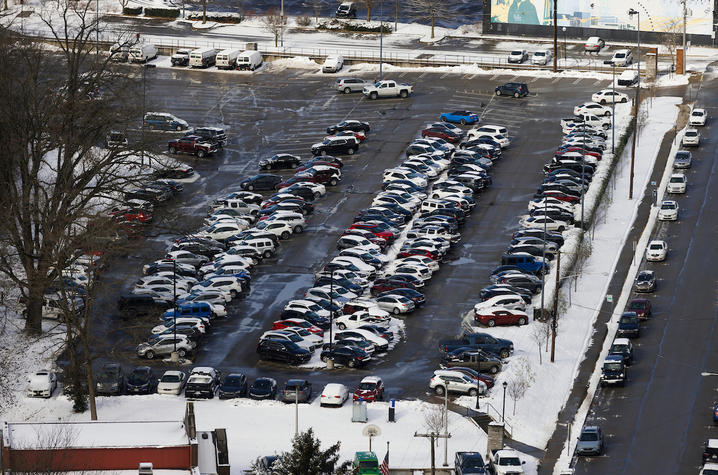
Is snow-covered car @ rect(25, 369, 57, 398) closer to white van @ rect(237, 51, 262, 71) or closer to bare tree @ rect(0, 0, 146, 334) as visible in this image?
bare tree @ rect(0, 0, 146, 334)

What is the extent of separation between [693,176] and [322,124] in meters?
32.3

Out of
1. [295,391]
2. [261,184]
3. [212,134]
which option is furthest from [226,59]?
[295,391]

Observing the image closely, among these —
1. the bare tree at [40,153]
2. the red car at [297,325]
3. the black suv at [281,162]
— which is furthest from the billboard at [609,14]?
the red car at [297,325]

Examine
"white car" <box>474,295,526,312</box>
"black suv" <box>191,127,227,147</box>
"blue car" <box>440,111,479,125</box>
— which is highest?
"blue car" <box>440,111,479,125</box>

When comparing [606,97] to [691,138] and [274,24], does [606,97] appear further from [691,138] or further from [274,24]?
[274,24]

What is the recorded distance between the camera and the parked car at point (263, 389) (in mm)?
88000

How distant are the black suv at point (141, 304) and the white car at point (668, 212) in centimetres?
3546

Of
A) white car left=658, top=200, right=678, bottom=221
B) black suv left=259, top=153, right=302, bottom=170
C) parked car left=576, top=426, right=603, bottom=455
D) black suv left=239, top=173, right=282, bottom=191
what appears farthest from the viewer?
black suv left=259, top=153, right=302, bottom=170

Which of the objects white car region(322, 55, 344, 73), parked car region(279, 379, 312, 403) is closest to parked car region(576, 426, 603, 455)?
parked car region(279, 379, 312, 403)

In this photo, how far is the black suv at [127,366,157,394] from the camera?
293 ft

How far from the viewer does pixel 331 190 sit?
12119cm

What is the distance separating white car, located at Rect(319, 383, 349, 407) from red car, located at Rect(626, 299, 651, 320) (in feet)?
68.9

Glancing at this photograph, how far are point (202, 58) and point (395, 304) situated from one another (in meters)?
58.4

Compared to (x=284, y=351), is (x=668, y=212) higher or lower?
higher
